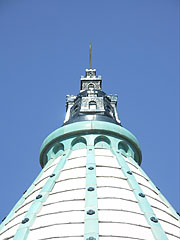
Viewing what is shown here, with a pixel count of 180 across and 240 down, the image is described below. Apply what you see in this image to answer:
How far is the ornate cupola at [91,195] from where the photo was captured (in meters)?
10.7

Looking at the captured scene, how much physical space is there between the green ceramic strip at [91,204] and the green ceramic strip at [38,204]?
0.89m

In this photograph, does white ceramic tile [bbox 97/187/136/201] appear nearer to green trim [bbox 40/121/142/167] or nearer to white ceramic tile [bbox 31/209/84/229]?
white ceramic tile [bbox 31/209/84/229]

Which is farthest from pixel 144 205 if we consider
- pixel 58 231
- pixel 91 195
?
pixel 58 231

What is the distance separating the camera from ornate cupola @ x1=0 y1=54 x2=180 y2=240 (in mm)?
10695

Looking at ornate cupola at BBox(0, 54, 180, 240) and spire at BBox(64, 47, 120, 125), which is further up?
spire at BBox(64, 47, 120, 125)

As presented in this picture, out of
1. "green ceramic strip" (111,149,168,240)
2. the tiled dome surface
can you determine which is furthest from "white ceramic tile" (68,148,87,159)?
"green ceramic strip" (111,149,168,240)

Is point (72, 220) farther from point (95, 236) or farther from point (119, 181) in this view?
point (119, 181)

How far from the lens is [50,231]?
10.7 m

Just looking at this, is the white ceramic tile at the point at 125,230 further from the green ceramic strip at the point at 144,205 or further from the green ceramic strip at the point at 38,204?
the green ceramic strip at the point at 38,204

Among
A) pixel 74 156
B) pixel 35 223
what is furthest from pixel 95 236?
pixel 74 156

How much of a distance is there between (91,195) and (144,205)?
1.26 metres

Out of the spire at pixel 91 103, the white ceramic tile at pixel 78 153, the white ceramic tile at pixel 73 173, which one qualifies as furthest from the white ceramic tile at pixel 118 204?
the spire at pixel 91 103

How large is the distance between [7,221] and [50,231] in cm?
264

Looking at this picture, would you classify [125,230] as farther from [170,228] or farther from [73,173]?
[73,173]
